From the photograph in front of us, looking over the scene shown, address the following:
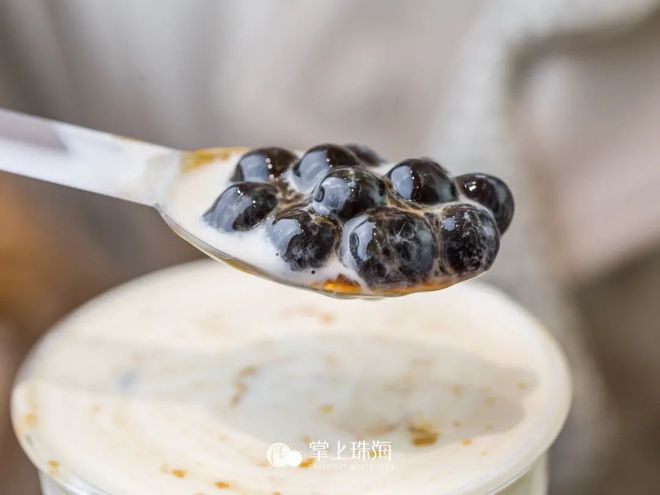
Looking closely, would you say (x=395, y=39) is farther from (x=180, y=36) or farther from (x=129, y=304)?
(x=129, y=304)

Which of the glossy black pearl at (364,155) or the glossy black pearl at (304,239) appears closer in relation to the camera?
the glossy black pearl at (304,239)

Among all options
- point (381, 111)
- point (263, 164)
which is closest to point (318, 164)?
point (263, 164)

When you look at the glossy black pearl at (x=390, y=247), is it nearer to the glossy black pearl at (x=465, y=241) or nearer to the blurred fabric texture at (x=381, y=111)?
the glossy black pearl at (x=465, y=241)

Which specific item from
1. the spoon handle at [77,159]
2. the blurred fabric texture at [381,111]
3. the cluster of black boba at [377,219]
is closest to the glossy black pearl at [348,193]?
the cluster of black boba at [377,219]

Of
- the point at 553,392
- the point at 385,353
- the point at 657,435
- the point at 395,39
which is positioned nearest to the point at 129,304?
the point at 385,353

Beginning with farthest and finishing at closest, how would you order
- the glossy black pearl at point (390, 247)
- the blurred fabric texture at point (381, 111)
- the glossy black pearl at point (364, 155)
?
the blurred fabric texture at point (381, 111) < the glossy black pearl at point (364, 155) < the glossy black pearl at point (390, 247)
